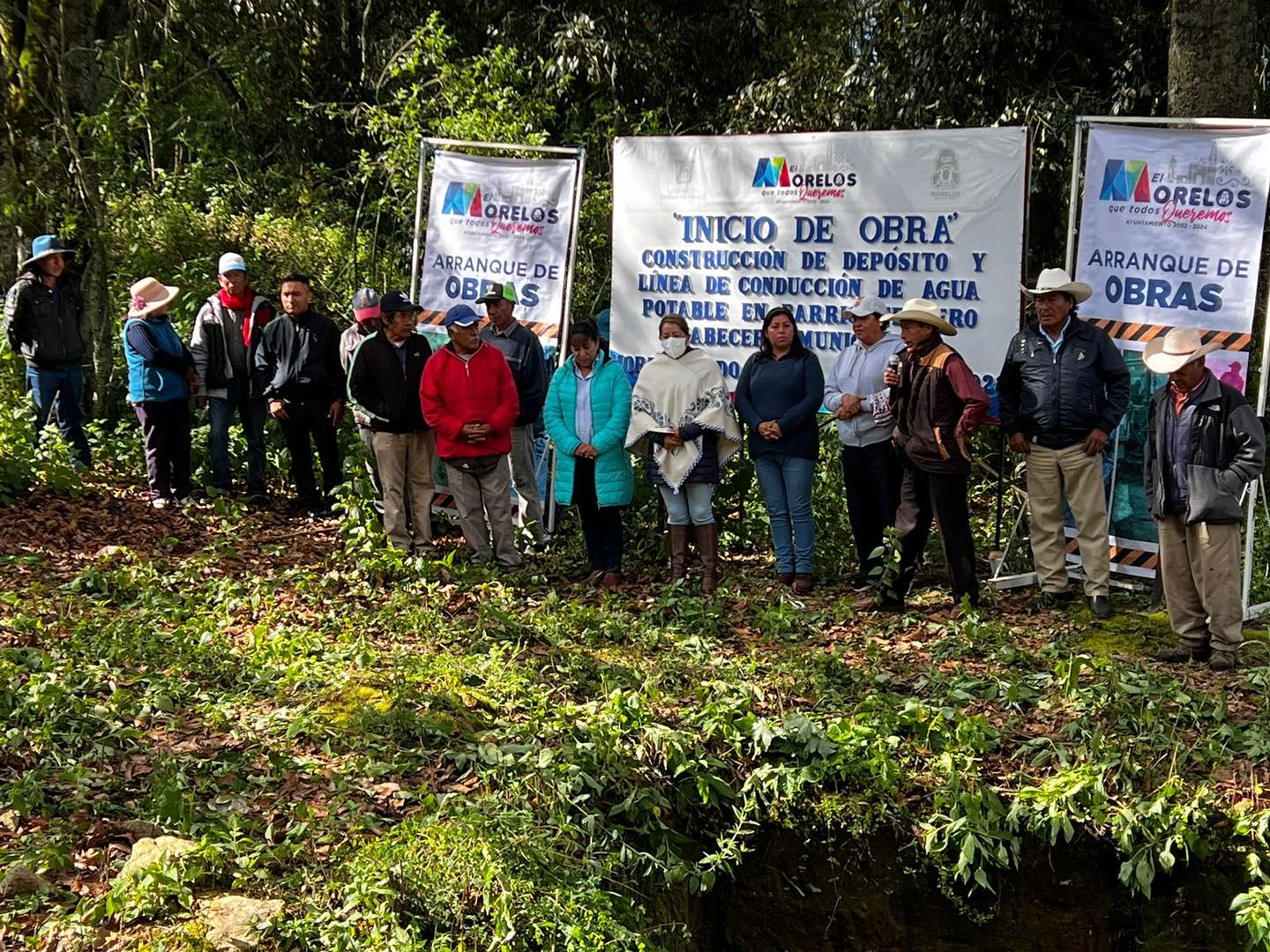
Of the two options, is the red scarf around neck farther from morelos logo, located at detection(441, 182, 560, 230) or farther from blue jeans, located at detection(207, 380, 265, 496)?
morelos logo, located at detection(441, 182, 560, 230)

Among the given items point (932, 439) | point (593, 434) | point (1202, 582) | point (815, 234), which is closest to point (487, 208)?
point (593, 434)

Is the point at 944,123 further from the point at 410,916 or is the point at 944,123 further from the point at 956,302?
the point at 410,916

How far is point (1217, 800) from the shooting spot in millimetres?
6102

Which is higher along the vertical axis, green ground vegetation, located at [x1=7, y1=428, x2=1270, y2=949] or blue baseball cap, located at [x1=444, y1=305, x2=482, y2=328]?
blue baseball cap, located at [x1=444, y1=305, x2=482, y2=328]

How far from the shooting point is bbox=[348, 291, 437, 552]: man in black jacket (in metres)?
9.45

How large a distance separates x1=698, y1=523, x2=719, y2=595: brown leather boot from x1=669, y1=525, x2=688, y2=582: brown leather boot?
0.12 m

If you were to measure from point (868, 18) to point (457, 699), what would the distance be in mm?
9092

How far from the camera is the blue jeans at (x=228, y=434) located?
10758 mm

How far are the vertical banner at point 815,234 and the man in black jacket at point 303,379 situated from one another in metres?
2.24

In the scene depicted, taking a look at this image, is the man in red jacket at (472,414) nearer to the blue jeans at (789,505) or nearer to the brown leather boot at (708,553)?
the brown leather boot at (708,553)

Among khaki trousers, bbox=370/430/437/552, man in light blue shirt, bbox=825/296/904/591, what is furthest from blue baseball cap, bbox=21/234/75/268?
man in light blue shirt, bbox=825/296/904/591

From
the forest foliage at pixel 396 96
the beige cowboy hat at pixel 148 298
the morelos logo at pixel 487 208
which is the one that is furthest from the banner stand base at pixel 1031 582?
the beige cowboy hat at pixel 148 298

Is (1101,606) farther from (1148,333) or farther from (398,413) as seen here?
(398,413)

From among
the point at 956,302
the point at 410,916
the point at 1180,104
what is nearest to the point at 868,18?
the point at 1180,104
